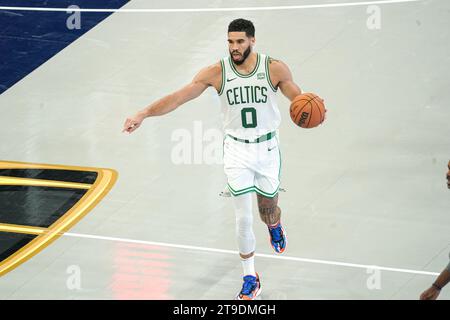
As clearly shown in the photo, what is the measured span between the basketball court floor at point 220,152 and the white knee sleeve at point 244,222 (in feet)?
1.89

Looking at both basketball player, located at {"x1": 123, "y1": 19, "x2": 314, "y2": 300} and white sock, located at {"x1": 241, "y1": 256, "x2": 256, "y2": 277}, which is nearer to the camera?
basketball player, located at {"x1": 123, "y1": 19, "x2": 314, "y2": 300}

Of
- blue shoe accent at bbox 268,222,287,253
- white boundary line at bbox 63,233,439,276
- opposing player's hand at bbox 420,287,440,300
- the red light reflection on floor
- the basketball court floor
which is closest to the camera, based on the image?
opposing player's hand at bbox 420,287,440,300

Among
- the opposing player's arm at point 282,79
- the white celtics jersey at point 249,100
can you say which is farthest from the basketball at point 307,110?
the white celtics jersey at point 249,100

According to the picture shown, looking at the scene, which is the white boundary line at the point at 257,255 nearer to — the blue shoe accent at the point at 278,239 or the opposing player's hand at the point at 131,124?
the blue shoe accent at the point at 278,239

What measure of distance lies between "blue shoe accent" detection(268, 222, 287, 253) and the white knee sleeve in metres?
0.75

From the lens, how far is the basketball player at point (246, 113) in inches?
466

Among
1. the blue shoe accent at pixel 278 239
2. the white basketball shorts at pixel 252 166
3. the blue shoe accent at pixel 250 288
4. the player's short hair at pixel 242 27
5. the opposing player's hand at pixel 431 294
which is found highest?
the player's short hair at pixel 242 27

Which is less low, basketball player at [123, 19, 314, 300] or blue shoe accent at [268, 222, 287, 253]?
basketball player at [123, 19, 314, 300]

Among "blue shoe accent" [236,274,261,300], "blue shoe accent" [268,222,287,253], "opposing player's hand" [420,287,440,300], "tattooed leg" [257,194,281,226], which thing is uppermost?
"tattooed leg" [257,194,281,226]

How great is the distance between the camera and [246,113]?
39.1ft

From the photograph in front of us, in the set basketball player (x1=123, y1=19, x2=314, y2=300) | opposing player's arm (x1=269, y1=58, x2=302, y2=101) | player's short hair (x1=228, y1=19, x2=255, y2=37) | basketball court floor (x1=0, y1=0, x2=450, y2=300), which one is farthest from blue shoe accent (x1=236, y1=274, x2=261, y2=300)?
player's short hair (x1=228, y1=19, x2=255, y2=37)

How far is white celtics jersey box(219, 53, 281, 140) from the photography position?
11.9 meters

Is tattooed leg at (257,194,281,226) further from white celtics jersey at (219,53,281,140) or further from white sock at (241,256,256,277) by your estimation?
white celtics jersey at (219,53,281,140)

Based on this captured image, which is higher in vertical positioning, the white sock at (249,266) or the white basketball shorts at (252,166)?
the white basketball shorts at (252,166)
